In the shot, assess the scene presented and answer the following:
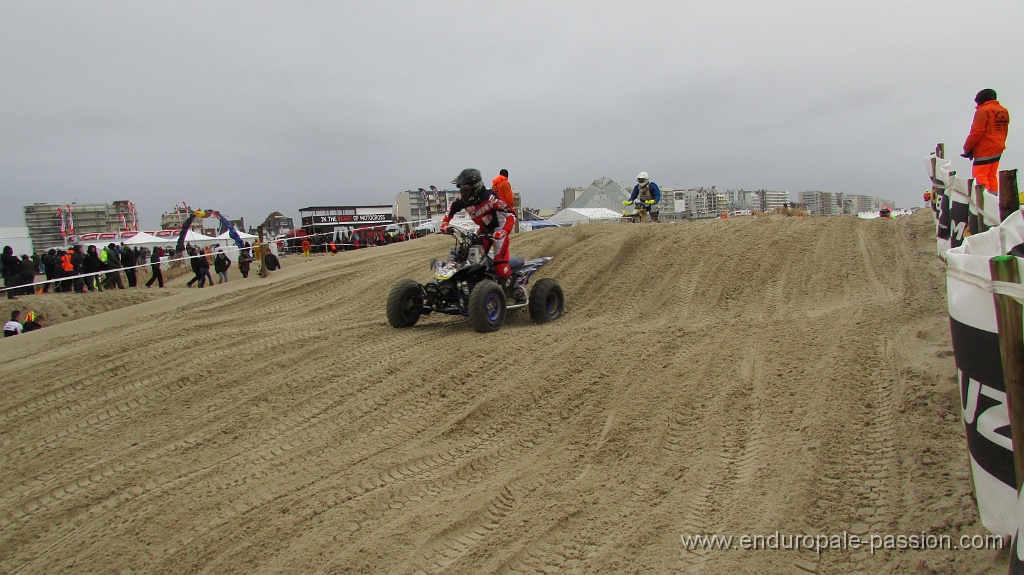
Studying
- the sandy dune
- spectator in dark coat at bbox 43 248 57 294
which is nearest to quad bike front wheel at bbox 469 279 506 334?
the sandy dune

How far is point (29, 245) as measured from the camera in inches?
1094

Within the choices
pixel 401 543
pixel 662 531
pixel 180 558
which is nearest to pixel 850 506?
pixel 662 531

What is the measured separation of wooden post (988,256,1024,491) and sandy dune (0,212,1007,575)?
0.75m

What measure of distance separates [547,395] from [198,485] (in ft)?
8.56

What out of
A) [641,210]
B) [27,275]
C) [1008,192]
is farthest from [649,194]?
[27,275]

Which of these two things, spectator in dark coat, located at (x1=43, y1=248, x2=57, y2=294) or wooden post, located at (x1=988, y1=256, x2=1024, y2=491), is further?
spectator in dark coat, located at (x1=43, y1=248, x2=57, y2=294)

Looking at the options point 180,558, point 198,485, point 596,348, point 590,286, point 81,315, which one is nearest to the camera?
point 180,558

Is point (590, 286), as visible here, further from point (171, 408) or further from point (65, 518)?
point (65, 518)

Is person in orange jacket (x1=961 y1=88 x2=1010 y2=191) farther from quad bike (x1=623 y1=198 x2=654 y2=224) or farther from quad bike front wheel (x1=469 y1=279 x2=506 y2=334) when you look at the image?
quad bike (x1=623 y1=198 x2=654 y2=224)

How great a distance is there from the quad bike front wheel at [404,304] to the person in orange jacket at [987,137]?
22.7 ft

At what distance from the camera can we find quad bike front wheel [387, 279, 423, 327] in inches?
291

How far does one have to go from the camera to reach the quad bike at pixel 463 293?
7068 millimetres

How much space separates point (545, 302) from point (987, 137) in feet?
19.0

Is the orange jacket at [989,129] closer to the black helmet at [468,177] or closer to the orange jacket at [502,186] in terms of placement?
the black helmet at [468,177]
